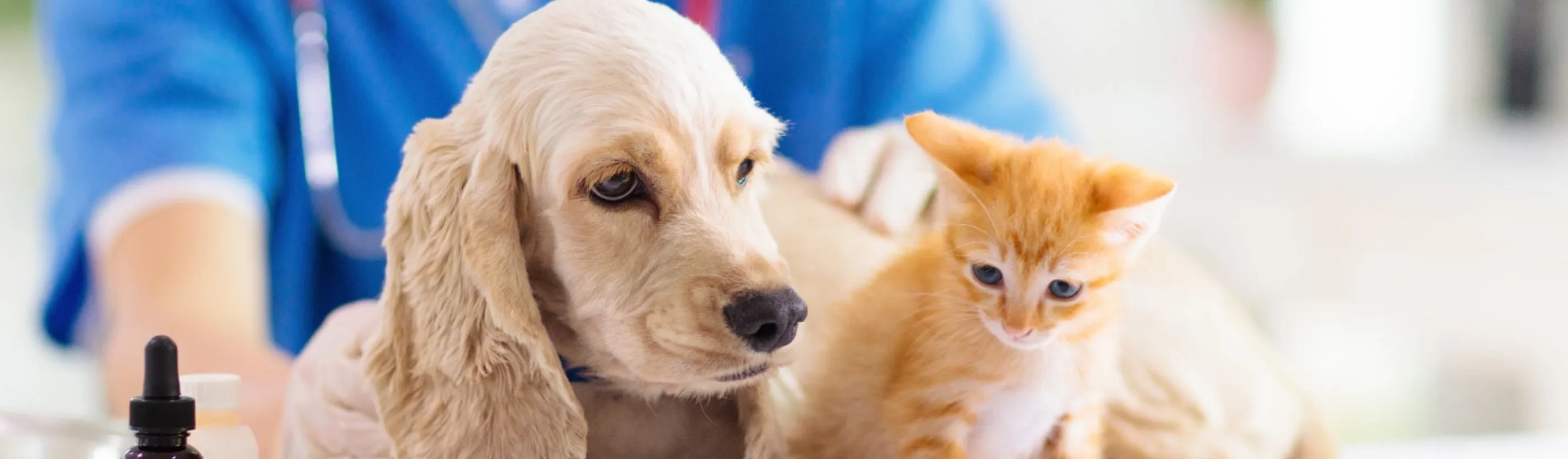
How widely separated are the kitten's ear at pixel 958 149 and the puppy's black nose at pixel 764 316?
0.29 feet

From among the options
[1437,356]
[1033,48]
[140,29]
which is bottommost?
[1437,356]

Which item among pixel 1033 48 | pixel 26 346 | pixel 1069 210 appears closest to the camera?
pixel 1069 210

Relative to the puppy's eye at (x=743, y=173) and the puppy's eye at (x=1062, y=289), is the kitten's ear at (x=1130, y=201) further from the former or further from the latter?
the puppy's eye at (x=743, y=173)

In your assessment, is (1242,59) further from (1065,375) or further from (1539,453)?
(1065,375)

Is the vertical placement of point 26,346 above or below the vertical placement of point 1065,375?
below

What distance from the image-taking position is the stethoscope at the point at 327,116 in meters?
0.80

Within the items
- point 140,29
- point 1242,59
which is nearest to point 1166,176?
point 140,29

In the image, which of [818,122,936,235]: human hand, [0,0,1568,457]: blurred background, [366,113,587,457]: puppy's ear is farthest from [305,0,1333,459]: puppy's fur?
[0,0,1568,457]: blurred background

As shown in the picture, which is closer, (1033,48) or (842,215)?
(842,215)

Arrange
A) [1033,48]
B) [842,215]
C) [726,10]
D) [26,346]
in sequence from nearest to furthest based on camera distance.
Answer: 1. [842,215]
2. [726,10]
3. [26,346]
4. [1033,48]

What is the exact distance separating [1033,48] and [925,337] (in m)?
2.44

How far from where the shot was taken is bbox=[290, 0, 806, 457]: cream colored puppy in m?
0.50

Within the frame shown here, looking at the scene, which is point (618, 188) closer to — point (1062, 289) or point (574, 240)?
point (574, 240)

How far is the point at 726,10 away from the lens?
1.04m
